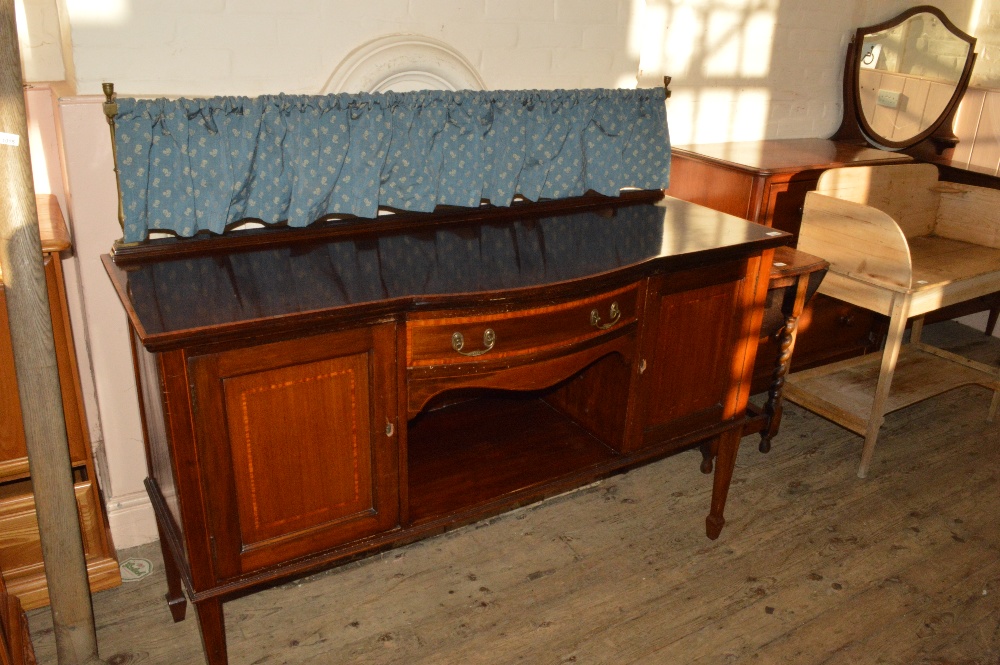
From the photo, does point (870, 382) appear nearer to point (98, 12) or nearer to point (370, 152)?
point (370, 152)

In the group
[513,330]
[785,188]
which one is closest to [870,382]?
[785,188]

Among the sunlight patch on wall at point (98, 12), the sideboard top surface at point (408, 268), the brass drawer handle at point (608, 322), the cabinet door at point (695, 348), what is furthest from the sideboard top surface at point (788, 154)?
the sunlight patch on wall at point (98, 12)

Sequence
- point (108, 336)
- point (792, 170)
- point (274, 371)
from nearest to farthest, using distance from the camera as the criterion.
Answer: point (274, 371) < point (108, 336) < point (792, 170)

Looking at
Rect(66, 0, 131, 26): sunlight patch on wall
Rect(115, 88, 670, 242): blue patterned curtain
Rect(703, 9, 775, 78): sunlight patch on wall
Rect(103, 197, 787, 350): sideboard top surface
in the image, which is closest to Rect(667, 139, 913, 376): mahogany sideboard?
Rect(703, 9, 775, 78): sunlight patch on wall

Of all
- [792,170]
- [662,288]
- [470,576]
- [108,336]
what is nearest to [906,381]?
[792,170]

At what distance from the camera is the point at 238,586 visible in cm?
175

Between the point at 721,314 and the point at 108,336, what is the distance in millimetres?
1739

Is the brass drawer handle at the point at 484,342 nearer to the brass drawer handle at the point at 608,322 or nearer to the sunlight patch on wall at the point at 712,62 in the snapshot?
the brass drawer handle at the point at 608,322

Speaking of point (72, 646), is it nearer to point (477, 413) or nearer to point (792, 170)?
point (477, 413)

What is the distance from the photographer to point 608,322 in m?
2.01

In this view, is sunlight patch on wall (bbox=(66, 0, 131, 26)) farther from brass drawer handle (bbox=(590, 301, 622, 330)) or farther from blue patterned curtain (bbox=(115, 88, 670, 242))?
brass drawer handle (bbox=(590, 301, 622, 330))

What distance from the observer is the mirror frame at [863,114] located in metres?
3.69

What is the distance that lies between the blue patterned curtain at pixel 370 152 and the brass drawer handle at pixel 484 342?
58 cm

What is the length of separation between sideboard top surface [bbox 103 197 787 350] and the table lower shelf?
1.06m
